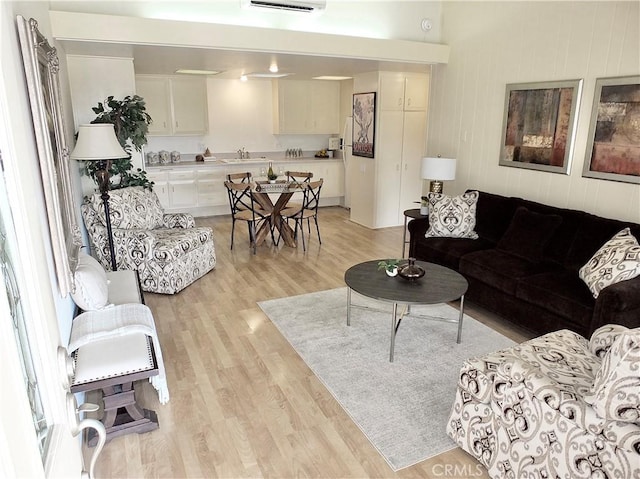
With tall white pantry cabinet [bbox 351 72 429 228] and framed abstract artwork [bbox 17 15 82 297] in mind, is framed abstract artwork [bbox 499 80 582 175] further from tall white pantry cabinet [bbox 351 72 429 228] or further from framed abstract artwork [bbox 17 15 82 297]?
framed abstract artwork [bbox 17 15 82 297]

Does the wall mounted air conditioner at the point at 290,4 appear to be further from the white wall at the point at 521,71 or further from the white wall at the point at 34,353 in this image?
the white wall at the point at 34,353

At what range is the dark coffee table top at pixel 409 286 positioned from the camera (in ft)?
10.1

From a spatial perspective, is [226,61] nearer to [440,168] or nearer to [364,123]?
[364,123]

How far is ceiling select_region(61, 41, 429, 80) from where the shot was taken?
444 centimetres

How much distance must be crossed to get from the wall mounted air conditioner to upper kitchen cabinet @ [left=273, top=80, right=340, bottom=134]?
3.53 metres

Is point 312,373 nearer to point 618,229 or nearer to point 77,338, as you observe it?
point 77,338

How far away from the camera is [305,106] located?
8.16 m

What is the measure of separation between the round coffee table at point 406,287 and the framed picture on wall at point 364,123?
11.6ft

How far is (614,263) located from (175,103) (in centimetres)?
644

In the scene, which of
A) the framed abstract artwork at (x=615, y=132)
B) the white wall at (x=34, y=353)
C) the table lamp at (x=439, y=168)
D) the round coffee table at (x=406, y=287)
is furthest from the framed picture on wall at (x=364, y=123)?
the white wall at (x=34, y=353)

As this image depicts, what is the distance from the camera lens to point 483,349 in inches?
132

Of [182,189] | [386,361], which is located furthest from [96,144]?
[182,189]

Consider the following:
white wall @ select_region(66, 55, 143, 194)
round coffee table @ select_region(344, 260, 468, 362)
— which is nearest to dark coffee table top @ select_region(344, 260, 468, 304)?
round coffee table @ select_region(344, 260, 468, 362)

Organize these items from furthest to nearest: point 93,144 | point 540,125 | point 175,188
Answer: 1. point 175,188
2. point 540,125
3. point 93,144
